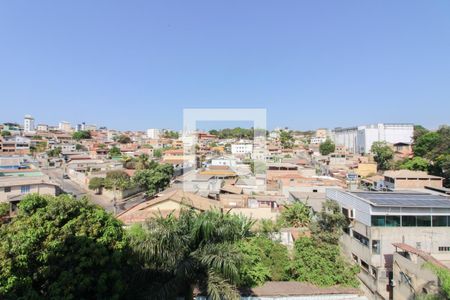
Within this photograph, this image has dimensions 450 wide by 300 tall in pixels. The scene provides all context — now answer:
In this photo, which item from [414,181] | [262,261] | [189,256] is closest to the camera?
[189,256]

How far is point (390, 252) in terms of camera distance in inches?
410

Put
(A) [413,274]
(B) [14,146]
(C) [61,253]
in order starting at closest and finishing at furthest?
(C) [61,253] → (A) [413,274] → (B) [14,146]

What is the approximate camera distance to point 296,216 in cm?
1431

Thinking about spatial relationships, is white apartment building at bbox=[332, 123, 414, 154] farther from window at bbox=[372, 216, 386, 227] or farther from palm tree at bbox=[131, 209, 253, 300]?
palm tree at bbox=[131, 209, 253, 300]

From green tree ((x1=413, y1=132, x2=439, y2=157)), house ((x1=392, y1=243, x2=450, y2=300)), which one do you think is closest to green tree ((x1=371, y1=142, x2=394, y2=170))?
green tree ((x1=413, y1=132, x2=439, y2=157))

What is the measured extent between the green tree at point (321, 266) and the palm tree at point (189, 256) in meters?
4.23

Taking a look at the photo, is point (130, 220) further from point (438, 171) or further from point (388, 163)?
point (388, 163)

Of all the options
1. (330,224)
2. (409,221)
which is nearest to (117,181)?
(330,224)

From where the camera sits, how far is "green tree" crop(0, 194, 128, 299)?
14.6 feet

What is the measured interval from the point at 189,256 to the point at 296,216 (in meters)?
9.73

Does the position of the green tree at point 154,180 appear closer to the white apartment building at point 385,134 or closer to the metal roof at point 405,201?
the metal roof at point 405,201

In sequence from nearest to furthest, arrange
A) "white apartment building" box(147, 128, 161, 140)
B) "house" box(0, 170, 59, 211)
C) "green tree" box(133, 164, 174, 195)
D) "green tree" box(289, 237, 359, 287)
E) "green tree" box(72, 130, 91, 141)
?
"green tree" box(289, 237, 359, 287) → "house" box(0, 170, 59, 211) → "green tree" box(133, 164, 174, 195) → "green tree" box(72, 130, 91, 141) → "white apartment building" box(147, 128, 161, 140)

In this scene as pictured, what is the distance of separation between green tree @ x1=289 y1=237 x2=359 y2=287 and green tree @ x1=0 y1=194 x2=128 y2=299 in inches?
246

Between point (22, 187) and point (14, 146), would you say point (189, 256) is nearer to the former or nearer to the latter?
point (22, 187)
